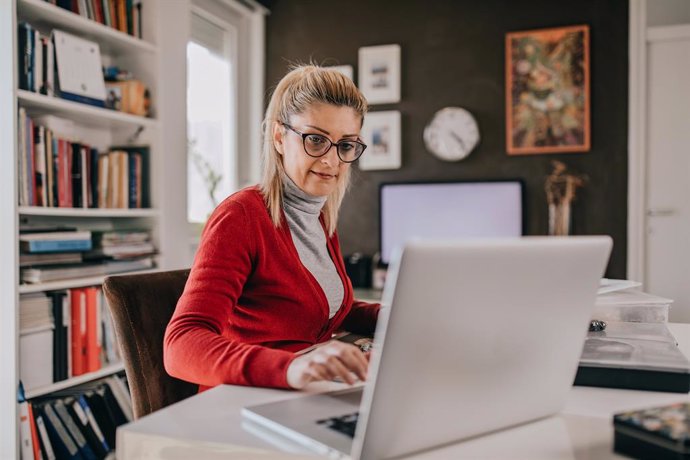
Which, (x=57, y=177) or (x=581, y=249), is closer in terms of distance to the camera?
(x=581, y=249)

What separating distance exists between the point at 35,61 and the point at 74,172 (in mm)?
441

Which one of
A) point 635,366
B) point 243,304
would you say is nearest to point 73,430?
point 243,304

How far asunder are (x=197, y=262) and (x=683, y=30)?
369 centimetres

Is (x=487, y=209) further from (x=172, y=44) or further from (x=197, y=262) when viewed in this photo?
(x=197, y=262)

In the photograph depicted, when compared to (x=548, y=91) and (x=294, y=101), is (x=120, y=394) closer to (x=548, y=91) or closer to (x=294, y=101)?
(x=294, y=101)

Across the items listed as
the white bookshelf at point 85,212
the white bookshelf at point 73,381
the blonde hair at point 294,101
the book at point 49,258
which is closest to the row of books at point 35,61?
the white bookshelf at point 85,212

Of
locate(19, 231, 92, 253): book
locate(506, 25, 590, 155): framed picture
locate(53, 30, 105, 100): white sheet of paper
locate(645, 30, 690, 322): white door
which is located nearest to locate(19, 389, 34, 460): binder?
locate(19, 231, 92, 253): book

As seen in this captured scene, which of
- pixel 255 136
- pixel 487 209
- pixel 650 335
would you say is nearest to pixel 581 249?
pixel 650 335

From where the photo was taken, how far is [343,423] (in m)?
0.72

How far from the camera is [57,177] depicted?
2.43m

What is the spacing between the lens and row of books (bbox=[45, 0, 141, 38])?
2576mm

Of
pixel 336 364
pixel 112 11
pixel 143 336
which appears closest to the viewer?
pixel 336 364

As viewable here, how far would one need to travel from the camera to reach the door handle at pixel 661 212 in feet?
12.5

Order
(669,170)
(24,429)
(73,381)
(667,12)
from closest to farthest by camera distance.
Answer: (24,429) < (73,381) < (669,170) < (667,12)
